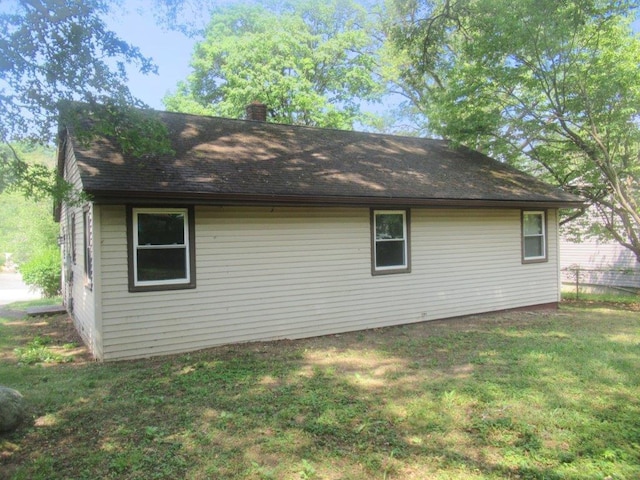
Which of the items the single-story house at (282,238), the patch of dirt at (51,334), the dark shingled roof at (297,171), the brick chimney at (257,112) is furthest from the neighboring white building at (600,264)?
the patch of dirt at (51,334)

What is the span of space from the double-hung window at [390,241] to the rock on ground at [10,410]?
6.24 metres

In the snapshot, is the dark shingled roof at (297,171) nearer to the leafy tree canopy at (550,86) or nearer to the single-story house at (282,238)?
the single-story house at (282,238)

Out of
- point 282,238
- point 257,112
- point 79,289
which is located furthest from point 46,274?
point 282,238

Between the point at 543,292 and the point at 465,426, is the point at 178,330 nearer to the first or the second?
the point at 465,426

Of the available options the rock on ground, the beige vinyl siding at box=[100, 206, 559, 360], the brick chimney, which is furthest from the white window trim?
the brick chimney

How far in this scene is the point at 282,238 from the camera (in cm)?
818

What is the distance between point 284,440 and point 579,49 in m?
11.4

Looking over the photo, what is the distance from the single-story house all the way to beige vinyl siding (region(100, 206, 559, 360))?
2 centimetres

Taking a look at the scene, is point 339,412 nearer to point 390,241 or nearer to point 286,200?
point 286,200

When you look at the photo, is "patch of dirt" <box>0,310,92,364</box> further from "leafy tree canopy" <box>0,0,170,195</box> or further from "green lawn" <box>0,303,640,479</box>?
"leafy tree canopy" <box>0,0,170,195</box>

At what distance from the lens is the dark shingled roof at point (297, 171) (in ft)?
23.2

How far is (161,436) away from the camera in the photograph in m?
4.14

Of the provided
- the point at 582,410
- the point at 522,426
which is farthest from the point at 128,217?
the point at 582,410

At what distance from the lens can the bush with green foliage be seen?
16094 millimetres
